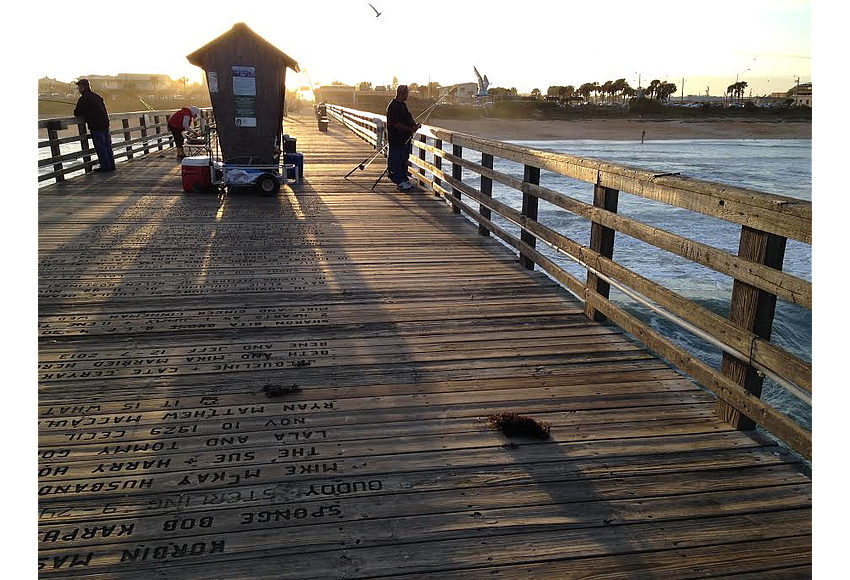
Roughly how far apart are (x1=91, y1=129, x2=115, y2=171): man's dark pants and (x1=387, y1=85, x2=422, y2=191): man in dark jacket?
6546 mm

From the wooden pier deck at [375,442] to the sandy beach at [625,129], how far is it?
81191 millimetres

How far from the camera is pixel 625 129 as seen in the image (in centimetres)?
10294

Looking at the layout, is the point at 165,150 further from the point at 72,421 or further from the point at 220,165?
the point at 72,421

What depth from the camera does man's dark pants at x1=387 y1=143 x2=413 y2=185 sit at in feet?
40.6

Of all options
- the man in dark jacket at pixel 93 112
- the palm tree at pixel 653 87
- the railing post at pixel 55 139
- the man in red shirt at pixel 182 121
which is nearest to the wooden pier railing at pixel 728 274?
the railing post at pixel 55 139

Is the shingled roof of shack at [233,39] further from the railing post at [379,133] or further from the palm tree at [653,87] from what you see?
the palm tree at [653,87]

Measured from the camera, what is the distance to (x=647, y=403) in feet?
12.9

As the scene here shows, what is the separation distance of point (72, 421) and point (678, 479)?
10.5ft

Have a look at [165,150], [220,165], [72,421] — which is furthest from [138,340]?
[165,150]

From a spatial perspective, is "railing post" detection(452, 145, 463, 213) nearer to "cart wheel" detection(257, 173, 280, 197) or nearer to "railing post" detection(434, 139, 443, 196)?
"railing post" detection(434, 139, 443, 196)

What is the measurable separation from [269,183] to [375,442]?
8.82 m

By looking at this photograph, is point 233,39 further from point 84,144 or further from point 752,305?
point 752,305

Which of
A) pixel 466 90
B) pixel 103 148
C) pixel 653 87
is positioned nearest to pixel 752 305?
pixel 466 90

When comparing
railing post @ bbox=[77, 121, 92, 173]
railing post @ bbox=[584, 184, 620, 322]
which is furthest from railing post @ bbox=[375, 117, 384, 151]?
railing post @ bbox=[584, 184, 620, 322]
